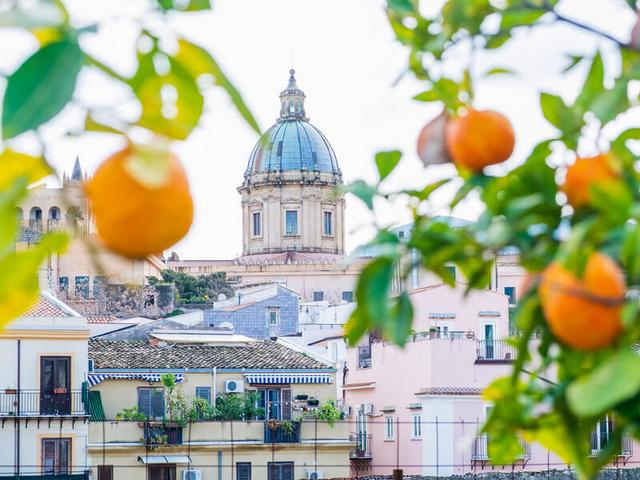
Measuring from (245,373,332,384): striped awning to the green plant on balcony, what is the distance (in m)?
1.93

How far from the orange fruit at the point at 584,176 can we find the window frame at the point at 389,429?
20928 mm

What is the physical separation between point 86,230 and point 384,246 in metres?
0.27

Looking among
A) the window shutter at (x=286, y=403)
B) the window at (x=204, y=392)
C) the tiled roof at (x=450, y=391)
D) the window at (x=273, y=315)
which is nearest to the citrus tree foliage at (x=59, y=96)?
the tiled roof at (x=450, y=391)

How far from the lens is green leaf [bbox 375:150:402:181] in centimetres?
104

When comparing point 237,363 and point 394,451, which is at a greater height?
point 237,363

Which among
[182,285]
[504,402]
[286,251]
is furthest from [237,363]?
[286,251]

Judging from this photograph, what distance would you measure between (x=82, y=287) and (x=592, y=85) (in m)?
44.5

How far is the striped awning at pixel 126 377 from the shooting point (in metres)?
20.1

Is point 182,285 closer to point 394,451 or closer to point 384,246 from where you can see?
point 394,451

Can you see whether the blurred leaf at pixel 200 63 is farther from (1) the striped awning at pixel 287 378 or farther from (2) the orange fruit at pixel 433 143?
(1) the striped awning at pixel 287 378

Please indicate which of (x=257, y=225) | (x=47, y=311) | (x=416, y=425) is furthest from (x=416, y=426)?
(x=257, y=225)

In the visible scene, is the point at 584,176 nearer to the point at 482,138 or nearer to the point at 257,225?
the point at 482,138

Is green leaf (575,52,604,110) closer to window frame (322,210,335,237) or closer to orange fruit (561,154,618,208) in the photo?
orange fruit (561,154,618,208)

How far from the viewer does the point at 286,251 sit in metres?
56.4
